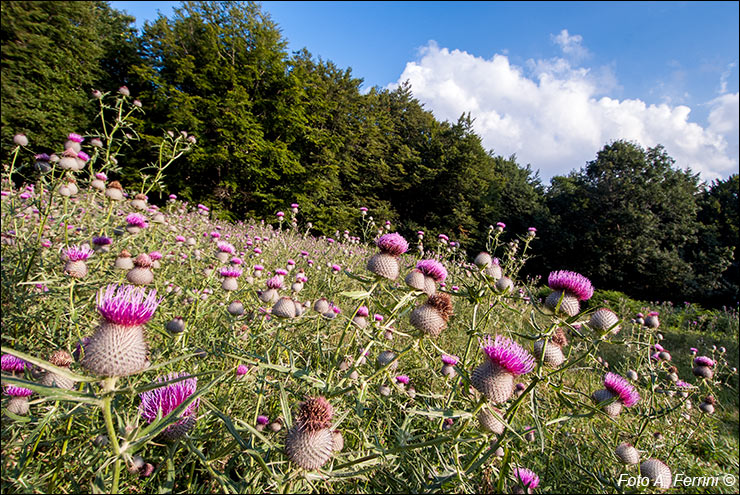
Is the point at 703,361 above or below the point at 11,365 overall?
above

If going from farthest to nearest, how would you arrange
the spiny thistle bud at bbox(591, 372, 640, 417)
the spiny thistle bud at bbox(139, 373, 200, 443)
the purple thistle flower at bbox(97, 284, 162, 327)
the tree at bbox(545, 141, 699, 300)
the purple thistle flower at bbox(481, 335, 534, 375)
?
the tree at bbox(545, 141, 699, 300)
the spiny thistle bud at bbox(591, 372, 640, 417)
the purple thistle flower at bbox(481, 335, 534, 375)
the spiny thistle bud at bbox(139, 373, 200, 443)
the purple thistle flower at bbox(97, 284, 162, 327)

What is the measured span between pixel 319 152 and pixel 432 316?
741 inches

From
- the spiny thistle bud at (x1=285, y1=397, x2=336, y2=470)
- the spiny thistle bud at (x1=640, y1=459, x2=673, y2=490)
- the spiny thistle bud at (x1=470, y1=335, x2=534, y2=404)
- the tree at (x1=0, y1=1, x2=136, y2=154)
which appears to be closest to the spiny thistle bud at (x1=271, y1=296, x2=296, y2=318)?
the spiny thistle bud at (x1=285, y1=397, x2=336, y2=470)

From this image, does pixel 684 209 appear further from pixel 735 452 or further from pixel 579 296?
pixel 579 296

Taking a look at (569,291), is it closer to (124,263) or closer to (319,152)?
(124,263)

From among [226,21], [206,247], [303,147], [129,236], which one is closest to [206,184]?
[303,147]

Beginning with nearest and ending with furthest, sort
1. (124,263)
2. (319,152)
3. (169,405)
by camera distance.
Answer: (169,405) → (124,263) → (319,152)

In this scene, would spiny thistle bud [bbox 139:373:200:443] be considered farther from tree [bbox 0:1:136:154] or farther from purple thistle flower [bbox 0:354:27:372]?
tree [bbox 0:1:136:154]

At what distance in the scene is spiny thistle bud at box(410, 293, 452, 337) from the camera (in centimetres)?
170

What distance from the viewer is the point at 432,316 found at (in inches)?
68.7

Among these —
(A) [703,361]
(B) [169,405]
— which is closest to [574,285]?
(B) [169,405]

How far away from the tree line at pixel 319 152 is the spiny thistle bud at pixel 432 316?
485 inches

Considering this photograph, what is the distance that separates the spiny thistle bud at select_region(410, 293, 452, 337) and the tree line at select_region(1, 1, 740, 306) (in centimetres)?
1233

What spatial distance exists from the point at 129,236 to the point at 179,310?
2.43ft
